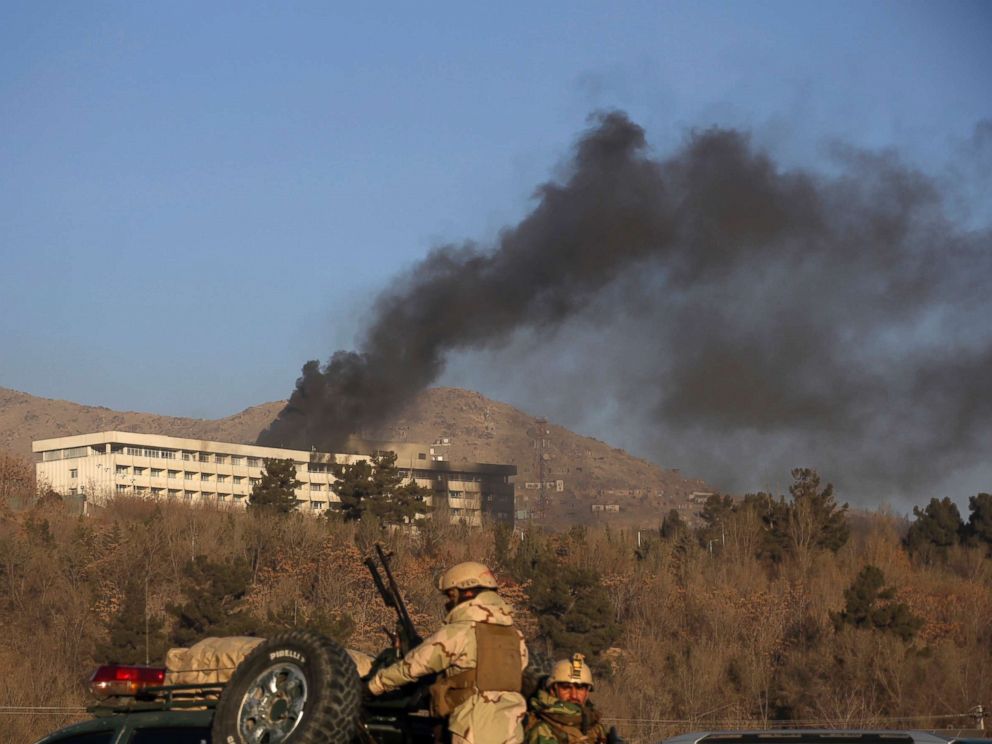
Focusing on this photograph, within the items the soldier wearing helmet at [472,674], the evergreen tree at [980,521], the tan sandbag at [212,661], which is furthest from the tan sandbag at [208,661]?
the evergreen tree at [980,521]

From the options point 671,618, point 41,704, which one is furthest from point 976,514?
point 41,704

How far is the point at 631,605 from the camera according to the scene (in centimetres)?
6638

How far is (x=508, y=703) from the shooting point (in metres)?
Result: 6.91

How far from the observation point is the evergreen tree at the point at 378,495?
80875mm

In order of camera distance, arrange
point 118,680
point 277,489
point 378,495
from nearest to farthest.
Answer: point 118,680 < point 378,495 < point 277,489

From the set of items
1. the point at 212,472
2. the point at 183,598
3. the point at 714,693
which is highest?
the point at 212,472

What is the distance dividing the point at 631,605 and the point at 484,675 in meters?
60.7

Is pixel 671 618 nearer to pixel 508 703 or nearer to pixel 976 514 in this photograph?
pixel 976 514

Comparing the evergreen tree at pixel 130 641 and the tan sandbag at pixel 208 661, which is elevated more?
the evergreen tree at pixel 130 641

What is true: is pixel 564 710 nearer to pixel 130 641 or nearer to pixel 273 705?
pixel 273 705

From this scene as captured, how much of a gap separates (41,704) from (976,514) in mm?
66597

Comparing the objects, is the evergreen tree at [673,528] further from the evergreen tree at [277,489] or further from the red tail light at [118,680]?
the red tail light at [118,680]

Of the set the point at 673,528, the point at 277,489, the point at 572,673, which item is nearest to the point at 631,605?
the point at 673,528

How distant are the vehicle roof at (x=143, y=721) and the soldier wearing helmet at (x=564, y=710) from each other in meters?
1.80
